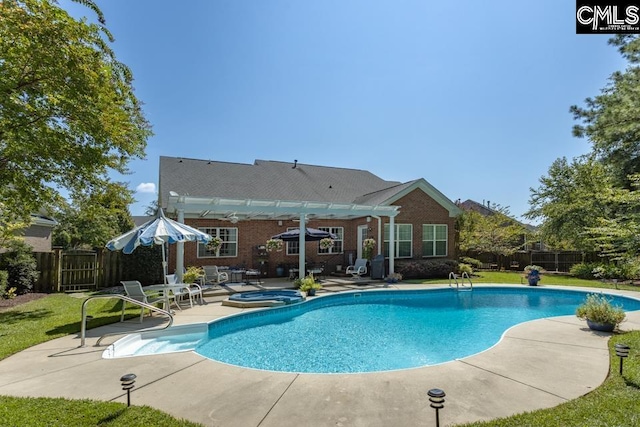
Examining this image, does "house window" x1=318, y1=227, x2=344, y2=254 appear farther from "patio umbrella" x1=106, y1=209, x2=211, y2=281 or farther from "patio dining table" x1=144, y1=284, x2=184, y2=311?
"patio umbrella" x1=106, y1=209, x2=211, y2=281

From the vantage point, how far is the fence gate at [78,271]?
1468 centimetres

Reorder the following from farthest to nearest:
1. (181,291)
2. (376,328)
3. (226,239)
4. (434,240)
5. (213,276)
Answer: (434,240), (226,239), (213,276), (181,291), (376,328)

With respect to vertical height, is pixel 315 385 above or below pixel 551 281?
above

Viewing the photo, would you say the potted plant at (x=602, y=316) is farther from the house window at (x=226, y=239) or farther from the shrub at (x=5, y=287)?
the shrub at (x=5, y=287)

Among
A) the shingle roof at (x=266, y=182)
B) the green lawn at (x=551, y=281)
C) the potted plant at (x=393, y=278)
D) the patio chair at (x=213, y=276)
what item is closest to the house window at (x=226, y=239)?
the shingle roof at (x=266, y=182)

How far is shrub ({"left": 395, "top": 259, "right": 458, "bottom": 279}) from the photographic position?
18312 mm

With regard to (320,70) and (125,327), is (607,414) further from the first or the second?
(320,70)

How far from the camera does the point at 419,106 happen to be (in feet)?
54.2

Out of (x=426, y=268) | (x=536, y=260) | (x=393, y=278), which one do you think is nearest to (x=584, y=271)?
(x=536, y=260)

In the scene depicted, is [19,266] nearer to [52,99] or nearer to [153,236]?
[153,236]

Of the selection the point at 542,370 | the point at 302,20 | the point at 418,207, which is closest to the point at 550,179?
the point at 418,207

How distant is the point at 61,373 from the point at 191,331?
318 cm

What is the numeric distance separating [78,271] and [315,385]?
49.0 ft

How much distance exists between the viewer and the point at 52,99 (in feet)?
21.8
